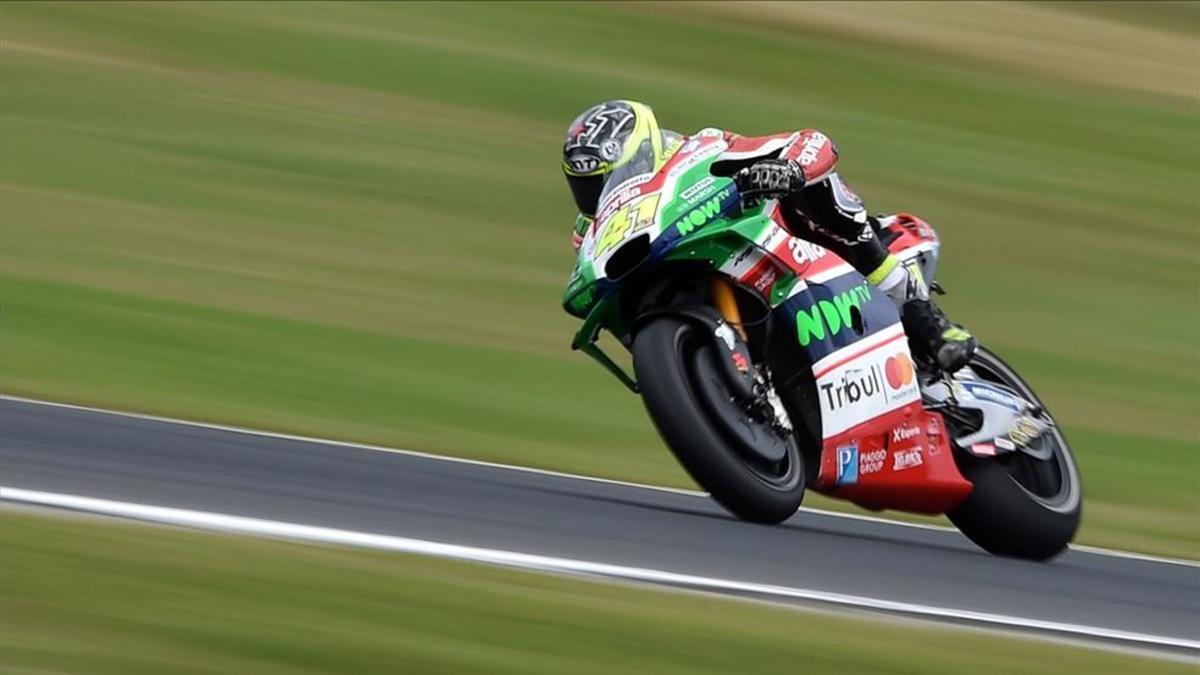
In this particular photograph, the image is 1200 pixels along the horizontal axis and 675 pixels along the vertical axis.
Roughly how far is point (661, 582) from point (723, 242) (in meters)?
1.25

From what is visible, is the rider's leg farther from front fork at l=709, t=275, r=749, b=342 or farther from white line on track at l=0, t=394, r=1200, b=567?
white line on track at l=0, t=394, r=1200, b=567

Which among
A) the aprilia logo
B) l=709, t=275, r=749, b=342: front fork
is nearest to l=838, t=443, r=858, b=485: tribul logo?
l=709, t=275, r=749, b=342: front fork

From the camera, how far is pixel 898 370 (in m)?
7.44

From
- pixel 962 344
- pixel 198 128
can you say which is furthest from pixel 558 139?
pixel 962 344

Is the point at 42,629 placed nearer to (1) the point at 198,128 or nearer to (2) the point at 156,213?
(2) the point at 156,213

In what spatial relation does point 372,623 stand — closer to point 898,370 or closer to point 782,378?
point 782,378

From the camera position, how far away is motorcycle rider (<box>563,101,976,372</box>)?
23.2 feet

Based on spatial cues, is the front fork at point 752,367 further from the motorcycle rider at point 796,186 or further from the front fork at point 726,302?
the motorcycle rider at point 796,186

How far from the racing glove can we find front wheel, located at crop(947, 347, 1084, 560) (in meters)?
1.44

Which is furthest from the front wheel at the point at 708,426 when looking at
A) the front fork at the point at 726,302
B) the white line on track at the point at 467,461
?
the white line on track at the point at 467,461

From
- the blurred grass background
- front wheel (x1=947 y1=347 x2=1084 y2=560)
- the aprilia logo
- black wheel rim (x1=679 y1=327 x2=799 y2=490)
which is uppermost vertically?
the blurred grass background

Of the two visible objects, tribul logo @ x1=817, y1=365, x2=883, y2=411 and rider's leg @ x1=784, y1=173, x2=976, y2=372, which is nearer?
tribul logo @ x1=817, y1=365, x2=883, y2=411

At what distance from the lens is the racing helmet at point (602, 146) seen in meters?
7.09

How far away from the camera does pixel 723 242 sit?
22.9 ft
